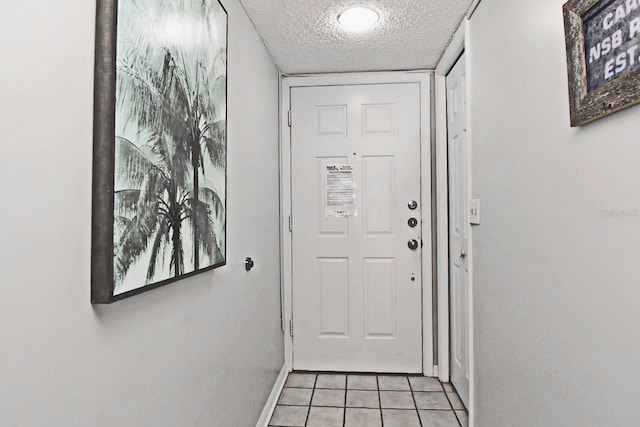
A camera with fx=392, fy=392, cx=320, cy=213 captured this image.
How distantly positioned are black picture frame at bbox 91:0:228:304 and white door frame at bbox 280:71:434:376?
126 cm

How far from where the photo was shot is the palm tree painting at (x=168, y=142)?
854mm

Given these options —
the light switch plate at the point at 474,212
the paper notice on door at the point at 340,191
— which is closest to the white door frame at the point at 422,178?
the paper notice on door at the point at 340,191

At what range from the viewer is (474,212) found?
188 cm

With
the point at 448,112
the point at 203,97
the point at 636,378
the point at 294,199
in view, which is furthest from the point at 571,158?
the point at 294,199

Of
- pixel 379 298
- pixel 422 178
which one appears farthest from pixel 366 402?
pixel 422 178

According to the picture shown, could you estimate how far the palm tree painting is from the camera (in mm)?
854

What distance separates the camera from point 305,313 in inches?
111

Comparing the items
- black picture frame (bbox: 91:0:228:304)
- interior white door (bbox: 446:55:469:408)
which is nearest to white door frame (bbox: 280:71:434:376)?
interior white door (bbox: 446:55:469:408)

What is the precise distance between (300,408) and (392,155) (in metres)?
1.73

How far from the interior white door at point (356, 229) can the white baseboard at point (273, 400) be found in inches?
6.7

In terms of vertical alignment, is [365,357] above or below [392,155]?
below

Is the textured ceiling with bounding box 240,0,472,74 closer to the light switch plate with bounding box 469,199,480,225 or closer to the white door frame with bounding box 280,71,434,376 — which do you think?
the white door frame with bounding box 280,71,434,376

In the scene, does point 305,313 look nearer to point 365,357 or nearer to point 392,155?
point 365,357

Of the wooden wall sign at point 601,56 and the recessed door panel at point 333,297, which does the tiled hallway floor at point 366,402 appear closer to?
the recessed door panel at point 333,297
